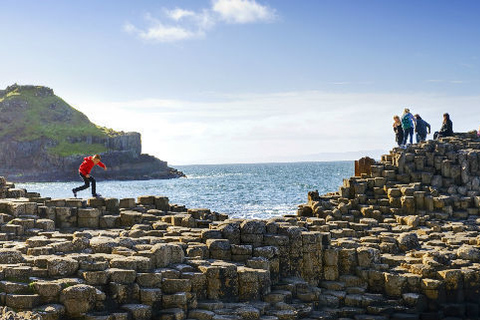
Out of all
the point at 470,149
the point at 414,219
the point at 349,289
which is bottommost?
the point at 349,289

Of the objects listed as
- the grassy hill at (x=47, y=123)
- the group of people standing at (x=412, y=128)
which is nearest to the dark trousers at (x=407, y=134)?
the group of people standing at (x=412, y=128)

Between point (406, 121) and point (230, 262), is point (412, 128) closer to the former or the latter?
point (406, 121)

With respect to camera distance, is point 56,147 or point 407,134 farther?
point 56,147

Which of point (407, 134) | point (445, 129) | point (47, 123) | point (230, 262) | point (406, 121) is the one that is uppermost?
point (47, 123)

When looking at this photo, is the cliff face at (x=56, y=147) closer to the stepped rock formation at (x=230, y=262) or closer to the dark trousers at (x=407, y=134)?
the dark trousers at (x=407, y=134)

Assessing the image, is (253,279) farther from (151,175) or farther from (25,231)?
(151,175)

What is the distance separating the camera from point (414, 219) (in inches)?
1027

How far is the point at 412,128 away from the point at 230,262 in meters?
19.8

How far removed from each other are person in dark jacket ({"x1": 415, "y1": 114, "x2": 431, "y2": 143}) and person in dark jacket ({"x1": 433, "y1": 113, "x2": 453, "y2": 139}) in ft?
2.28

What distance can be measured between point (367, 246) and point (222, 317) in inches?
359

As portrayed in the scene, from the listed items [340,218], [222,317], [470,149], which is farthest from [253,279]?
[470,149]

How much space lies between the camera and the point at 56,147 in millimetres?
143500

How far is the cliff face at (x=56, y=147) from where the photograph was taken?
136m

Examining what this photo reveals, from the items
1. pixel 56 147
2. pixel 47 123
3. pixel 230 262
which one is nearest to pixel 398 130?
pixel 230 262
